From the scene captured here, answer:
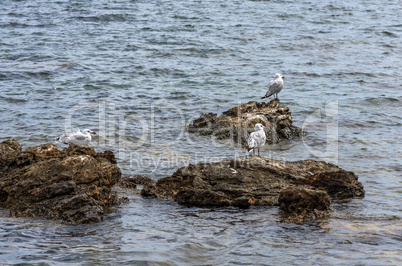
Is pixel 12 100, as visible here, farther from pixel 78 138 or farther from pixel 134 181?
pixel 134 181

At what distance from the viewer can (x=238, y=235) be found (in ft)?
20.9

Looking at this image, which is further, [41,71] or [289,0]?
[289,0]

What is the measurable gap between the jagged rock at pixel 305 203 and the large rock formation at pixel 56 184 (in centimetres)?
266

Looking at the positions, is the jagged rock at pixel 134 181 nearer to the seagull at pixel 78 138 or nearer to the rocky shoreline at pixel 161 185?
the rocky shoreline at pixel 161 185

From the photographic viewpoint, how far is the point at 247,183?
7.81m

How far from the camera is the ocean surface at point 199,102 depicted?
600 centimetres

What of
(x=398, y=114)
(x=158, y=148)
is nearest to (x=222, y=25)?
(x=398, y=114)

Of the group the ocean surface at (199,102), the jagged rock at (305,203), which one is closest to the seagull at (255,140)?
the ocean surface at (199,102)

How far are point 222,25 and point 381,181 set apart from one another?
58.1ft

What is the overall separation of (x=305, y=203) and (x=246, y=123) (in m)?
5.00

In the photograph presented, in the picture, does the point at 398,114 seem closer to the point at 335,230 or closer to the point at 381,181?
the point at 381,181

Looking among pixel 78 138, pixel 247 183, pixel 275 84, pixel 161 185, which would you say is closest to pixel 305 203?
pixel 247 183

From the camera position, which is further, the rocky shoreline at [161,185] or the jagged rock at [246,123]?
the jagged rock at [246,123]

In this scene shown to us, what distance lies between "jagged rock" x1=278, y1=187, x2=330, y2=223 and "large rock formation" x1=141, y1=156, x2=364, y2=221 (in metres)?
0.17
